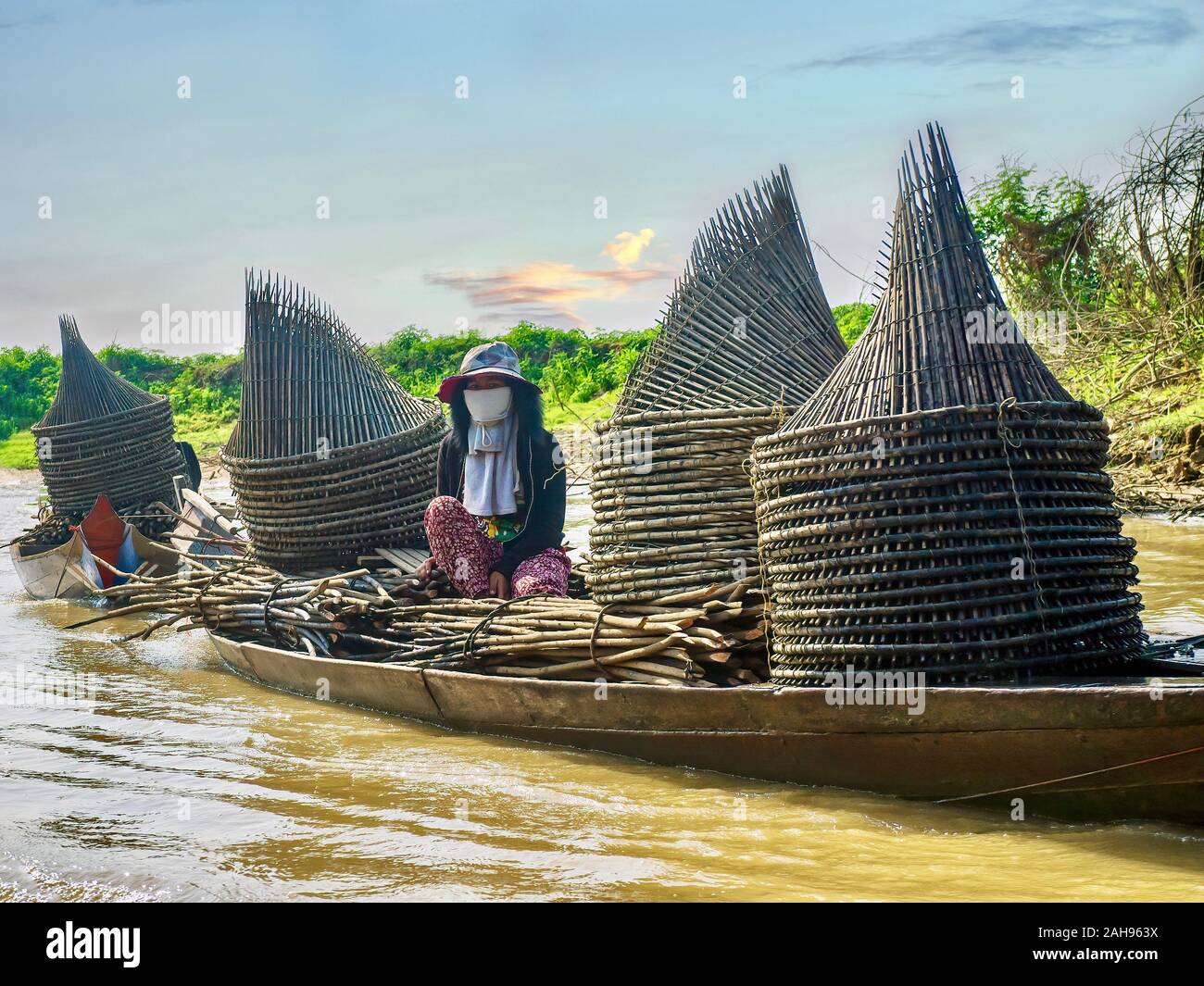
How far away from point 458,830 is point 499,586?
1.89 meters

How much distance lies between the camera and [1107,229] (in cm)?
884

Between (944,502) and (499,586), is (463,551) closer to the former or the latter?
(499,586)

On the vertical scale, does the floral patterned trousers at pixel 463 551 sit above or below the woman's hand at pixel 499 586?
above

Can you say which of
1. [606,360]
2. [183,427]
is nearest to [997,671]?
[606,360]

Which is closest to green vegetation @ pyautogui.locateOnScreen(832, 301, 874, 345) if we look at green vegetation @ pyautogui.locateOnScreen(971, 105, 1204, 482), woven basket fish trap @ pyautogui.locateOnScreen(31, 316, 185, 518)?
green vegetation @ pyautogui.locateOnScreen(971, 105, 1204, 482)

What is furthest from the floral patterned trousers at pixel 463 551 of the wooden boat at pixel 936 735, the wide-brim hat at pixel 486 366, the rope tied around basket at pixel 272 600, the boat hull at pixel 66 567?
the boat hull at pixel 66 567

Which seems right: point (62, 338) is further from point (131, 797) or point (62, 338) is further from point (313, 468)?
point (131, 797)

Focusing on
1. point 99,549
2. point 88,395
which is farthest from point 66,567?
point 88,395

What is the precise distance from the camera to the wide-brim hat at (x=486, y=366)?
18.9 ft

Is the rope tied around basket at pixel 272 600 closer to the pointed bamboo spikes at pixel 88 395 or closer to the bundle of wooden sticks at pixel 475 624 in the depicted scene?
the bundle of wooden sticks at pixel 475 624

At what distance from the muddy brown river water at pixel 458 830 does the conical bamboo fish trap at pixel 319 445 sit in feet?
4.24

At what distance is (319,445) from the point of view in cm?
661
